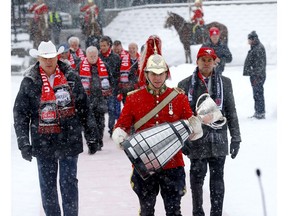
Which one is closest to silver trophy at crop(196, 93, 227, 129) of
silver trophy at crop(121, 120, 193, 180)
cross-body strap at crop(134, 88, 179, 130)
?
cross-body strap at crop(134, 88, 179, 130)

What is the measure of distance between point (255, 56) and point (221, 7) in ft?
67.1

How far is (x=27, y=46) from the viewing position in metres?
28.4

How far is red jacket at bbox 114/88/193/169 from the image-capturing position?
5645 millimetres

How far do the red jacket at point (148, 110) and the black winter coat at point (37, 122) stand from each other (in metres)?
0.64

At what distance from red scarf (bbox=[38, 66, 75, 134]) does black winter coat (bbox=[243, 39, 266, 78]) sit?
28.3 ft

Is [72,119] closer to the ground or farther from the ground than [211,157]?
farther from the ground

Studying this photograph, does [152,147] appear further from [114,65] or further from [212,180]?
[114,65]

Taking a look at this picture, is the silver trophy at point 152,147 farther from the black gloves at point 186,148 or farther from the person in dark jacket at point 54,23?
the person in dark jacket at point 54,23

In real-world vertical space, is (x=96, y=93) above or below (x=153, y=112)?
below

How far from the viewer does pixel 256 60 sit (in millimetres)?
14227

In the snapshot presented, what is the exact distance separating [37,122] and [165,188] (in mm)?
1293

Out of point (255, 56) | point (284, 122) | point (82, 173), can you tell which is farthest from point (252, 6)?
point (284, 122)

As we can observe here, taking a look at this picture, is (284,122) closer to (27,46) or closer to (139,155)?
(139,155)

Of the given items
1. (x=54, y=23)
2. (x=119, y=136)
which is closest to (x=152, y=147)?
(x=119, y=136)
